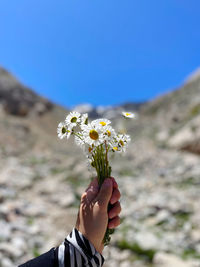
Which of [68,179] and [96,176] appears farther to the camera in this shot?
[68,179]

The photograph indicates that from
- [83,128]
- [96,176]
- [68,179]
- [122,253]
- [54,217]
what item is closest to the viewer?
[83,128]

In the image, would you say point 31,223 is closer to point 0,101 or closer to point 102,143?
point 102,143

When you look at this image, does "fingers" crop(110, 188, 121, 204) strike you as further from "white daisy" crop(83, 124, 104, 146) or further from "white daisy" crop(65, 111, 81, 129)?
"white daisy" crop(65, 111, 81, 129)

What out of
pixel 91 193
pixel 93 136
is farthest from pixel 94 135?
pixel 91 193

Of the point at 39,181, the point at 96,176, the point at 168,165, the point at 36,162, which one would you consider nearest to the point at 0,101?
the point at 36,162

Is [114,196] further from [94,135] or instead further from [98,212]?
[94,135]

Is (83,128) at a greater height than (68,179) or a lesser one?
lesser

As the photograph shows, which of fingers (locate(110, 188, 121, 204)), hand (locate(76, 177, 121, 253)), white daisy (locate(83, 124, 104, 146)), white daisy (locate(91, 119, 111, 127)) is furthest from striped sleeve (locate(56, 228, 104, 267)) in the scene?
white daisy (locate(91, 119, 111, 127))

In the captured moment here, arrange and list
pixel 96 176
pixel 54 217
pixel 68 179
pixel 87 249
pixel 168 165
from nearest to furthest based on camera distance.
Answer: pixel 87 249 → pixel 96 176 → pixel 54 217 → pixel 68 179 → pixel 168 165
